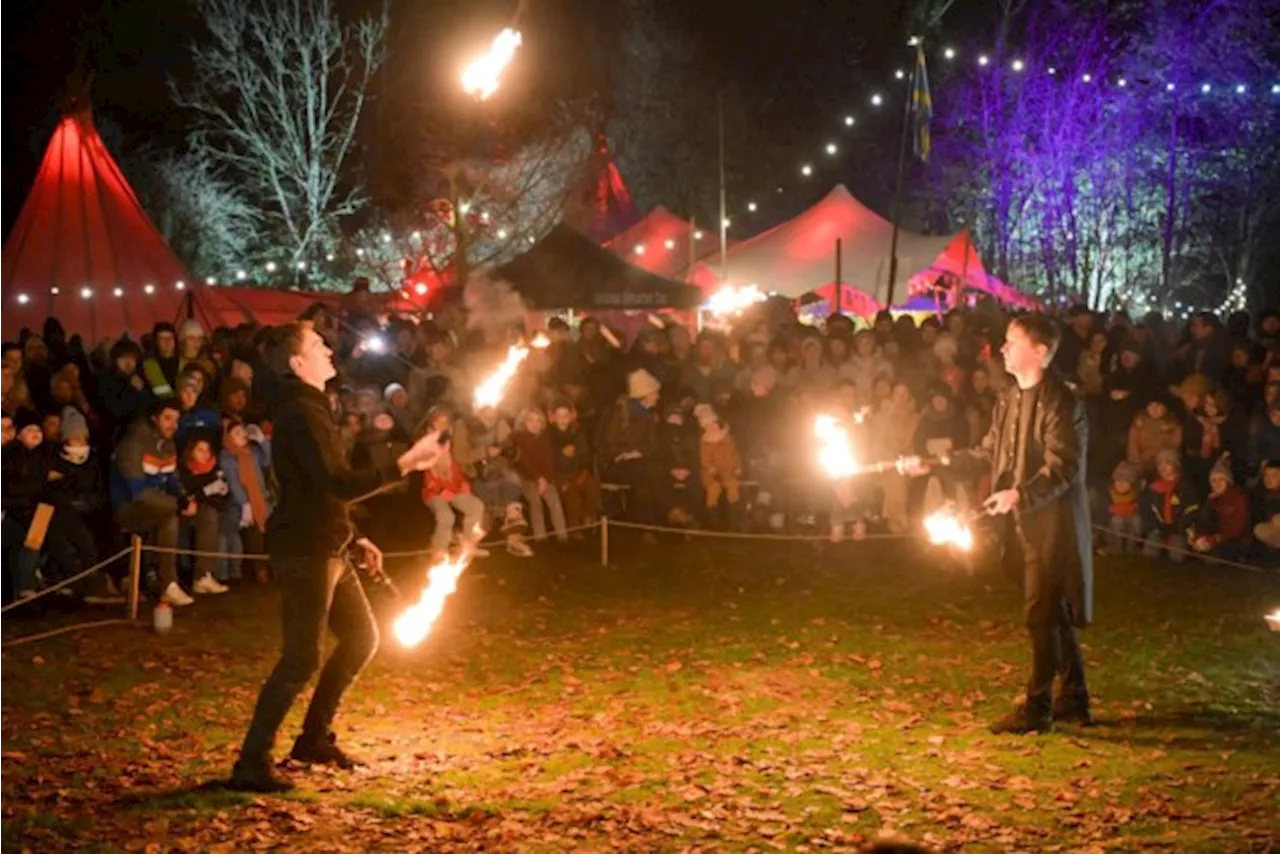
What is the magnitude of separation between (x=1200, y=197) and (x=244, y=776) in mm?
27533

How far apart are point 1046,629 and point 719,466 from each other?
735 cm

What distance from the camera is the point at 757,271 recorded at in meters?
25.1

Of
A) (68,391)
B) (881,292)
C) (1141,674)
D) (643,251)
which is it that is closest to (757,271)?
(881,292)

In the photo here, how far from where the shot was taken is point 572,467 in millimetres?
14891

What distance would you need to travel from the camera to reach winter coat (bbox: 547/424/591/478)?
14.8m

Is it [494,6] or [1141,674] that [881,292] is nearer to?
[494,6]

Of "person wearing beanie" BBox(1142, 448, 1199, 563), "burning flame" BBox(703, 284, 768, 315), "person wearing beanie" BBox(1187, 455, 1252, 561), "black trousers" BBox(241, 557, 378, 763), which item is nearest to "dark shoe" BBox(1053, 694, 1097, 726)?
"black trousers" BBox(241, 557, 378, 763)

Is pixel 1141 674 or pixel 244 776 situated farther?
pixel 1141 674

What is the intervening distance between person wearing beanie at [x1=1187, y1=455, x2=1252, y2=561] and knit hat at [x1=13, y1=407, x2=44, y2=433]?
10.7 metres

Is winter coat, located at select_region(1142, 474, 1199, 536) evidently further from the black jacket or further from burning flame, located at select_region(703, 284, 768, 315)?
burning flame, located at select_region(703, 284, 768, 315)

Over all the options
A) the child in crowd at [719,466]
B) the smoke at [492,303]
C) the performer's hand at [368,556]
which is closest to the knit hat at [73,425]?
the performer's hand at [368,556]

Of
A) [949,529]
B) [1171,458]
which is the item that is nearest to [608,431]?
[1171,458]

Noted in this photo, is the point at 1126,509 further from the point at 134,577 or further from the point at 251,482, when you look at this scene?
the point at 134,577

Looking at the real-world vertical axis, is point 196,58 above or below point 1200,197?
above
